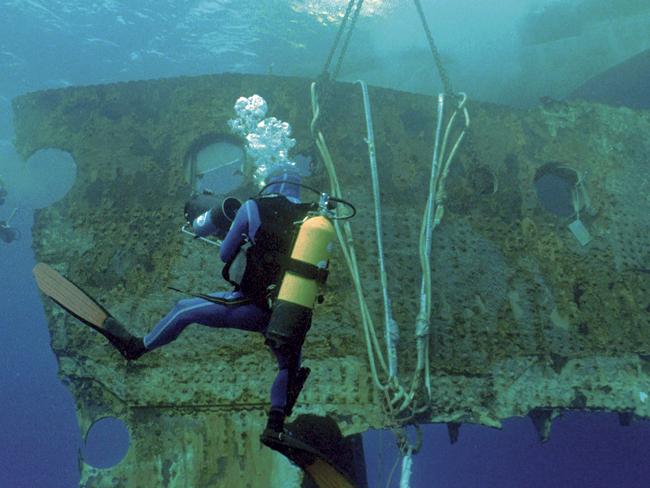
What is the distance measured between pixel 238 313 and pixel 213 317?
0.18 metres

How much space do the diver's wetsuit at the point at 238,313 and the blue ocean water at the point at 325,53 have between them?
16.2ft

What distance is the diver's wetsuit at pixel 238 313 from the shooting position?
2486mm

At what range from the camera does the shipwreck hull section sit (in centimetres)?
336

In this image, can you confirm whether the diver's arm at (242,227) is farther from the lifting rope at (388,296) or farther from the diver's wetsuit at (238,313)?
the lifting rope at (388,296)

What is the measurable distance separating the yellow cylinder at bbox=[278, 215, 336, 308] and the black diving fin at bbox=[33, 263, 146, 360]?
4.12 ft

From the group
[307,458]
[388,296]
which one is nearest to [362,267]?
[388,296]

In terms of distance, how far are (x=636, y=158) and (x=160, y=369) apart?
558cm

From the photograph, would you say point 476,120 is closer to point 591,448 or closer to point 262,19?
point 591,448

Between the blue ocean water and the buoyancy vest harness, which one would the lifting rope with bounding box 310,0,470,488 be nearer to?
the buoyancy vest harness

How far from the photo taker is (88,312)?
2791 millimetres

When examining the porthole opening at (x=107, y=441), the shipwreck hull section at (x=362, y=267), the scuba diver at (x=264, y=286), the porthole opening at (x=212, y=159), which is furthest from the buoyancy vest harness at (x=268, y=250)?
the porthole opening at (x=107, y=441)

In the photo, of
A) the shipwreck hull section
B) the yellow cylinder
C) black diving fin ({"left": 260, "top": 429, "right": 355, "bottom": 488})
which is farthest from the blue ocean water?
black diving fin ({"left": 260, "top": 429, "right": 355, "bottom": 488})

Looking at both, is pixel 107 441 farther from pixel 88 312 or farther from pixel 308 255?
pixel 308 255

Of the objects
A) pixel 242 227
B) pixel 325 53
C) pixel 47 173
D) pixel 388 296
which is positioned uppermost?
pixel 325 53
